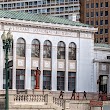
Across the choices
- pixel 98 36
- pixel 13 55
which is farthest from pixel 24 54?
pixel 98 36

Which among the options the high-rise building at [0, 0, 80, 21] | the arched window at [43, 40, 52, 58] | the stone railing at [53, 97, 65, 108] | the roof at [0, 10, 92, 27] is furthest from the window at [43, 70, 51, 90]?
the high-rise building at [0, 0, 80, 21]

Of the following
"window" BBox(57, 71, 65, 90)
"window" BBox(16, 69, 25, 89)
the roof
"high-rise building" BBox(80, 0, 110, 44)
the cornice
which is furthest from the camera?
"high-rise building" BBox(80, 0, 110, 44)

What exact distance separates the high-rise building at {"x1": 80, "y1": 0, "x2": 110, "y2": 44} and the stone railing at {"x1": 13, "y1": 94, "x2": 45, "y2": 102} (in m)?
95.3

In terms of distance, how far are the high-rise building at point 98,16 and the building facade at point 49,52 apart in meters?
67.9

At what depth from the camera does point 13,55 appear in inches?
2810

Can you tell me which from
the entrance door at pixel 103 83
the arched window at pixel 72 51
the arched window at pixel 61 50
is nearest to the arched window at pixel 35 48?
the arched window at pixel 61 50

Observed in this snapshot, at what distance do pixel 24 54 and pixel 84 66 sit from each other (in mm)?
9853

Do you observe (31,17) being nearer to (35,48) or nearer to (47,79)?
(35,48)

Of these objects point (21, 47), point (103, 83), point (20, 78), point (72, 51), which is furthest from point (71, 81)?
point (21, 47)

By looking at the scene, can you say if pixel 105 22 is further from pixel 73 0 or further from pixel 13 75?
pixel 13 75

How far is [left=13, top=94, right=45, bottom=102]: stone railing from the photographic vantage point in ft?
163

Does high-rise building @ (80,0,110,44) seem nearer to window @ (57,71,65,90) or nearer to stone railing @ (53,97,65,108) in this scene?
window @ (57,71,65,90)

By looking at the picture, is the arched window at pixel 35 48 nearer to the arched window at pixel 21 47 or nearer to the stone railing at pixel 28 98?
the arched window at pixel 21 47

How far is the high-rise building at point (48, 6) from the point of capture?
483 feet
